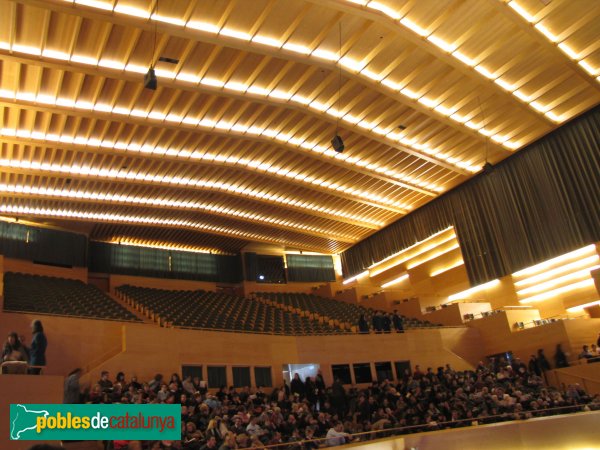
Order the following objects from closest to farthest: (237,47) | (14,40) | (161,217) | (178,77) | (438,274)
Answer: (14,40)
(237,47)
(178,77)
(161,217)
(438,274)

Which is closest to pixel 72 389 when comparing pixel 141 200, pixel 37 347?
pixel 37 347

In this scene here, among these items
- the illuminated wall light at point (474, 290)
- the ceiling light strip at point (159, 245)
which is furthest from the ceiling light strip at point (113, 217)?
the illuminated wall light at point (474, 290)

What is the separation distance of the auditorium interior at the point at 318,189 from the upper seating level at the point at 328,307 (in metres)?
0.29

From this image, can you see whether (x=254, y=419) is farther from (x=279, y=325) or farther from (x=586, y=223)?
(x=586, y=223)

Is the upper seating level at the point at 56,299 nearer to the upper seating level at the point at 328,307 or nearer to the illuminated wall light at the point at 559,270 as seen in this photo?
the upper seating level at the point at 328,307

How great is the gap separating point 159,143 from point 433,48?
8493 millimetres

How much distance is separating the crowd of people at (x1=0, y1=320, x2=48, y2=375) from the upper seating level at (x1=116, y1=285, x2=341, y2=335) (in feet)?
25.4

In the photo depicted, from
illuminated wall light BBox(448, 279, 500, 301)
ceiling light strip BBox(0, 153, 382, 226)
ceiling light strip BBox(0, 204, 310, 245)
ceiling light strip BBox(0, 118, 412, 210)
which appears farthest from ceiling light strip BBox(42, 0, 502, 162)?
ceiling light strip BBox(0, 204, 310, 245)

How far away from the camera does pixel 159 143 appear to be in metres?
16.4

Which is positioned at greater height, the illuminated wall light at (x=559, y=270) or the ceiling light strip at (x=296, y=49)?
the ceiling light strip at (x=296, y=49)

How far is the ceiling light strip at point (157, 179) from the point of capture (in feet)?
53.3

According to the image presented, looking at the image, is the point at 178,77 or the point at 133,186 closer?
the point at 178,77

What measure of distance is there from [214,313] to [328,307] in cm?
660

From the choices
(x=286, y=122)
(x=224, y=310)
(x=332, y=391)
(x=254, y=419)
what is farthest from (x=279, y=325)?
(x=254, y=419)
